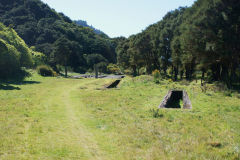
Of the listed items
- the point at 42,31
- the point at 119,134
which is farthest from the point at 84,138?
the point at 42,31

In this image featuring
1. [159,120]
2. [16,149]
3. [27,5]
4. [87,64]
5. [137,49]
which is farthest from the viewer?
[27,5]

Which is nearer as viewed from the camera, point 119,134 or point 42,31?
point 119,134

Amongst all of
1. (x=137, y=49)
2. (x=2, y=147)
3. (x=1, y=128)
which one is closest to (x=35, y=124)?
(x=1, y=128)

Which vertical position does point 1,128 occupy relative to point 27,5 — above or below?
below

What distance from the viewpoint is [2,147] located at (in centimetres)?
689

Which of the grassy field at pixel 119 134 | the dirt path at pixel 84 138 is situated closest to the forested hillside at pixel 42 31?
the grassy field at pixel 119 134

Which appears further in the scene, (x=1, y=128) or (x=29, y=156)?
(x=1, y=128)

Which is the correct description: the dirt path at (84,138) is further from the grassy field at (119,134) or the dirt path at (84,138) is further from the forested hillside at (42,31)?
the forested hillside at (42,31)

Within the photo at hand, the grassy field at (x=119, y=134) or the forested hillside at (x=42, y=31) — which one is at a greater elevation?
the forested hillside at (x=42, y=31)

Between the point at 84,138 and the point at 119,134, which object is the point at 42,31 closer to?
the point at 84,138

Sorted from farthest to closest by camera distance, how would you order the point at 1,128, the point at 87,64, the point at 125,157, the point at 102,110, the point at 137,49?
the point at 87,64
the point at 137,49
the point at 102,110
the point at 1,128
the point at 125,157

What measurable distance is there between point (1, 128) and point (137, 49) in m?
47.7

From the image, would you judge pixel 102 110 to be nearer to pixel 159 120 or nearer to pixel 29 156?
pixel 159 120

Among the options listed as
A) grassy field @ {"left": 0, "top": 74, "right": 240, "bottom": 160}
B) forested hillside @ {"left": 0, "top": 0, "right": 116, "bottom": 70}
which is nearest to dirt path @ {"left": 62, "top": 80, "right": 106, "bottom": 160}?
grassy field @ {"left": 0, "top": 74, "right": 240, "bottom": 160}
